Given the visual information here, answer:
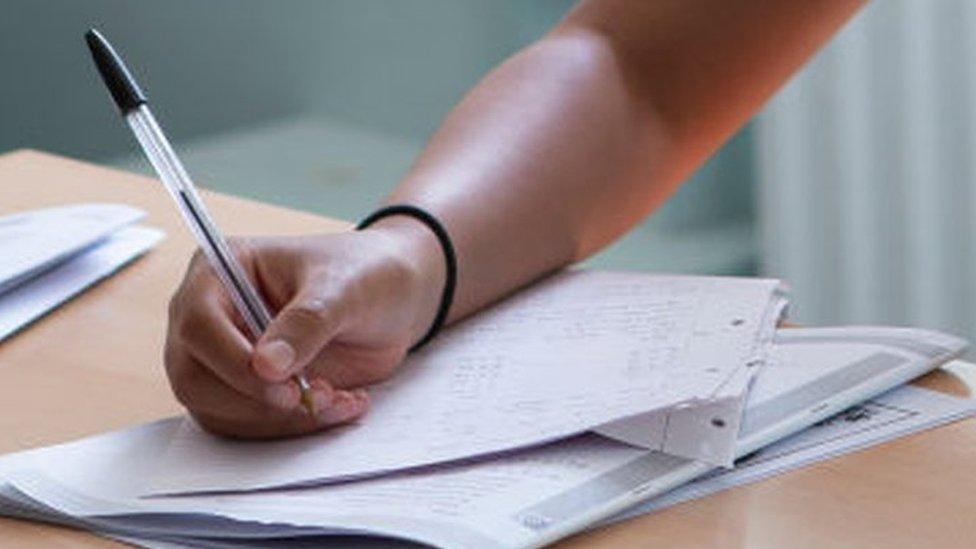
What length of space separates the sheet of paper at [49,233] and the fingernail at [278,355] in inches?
12.4

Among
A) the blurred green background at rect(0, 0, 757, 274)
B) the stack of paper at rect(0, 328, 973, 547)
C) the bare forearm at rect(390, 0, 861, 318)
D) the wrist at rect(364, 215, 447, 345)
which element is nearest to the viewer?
the stack of paper at rect(0, 328, 973, 547)

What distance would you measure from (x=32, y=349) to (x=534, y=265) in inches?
11.7

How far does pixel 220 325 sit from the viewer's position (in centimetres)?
104

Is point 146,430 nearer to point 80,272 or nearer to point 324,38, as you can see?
point 80,272

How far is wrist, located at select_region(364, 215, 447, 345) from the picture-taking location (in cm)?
112

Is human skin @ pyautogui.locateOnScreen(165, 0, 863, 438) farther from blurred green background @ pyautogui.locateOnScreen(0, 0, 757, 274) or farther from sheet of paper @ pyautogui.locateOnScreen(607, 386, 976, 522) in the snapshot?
blurred green background @ pyautogui.locateOnScreen(0, 0, 757, 274)

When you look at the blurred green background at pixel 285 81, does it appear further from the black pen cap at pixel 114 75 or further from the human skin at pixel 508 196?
the black pen cap at pixel 114 75

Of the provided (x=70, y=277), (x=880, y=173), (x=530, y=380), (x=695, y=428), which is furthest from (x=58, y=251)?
(x=880, y=173)

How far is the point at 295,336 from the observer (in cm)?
103

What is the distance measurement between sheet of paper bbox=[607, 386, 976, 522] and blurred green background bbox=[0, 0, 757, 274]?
1.75 meters

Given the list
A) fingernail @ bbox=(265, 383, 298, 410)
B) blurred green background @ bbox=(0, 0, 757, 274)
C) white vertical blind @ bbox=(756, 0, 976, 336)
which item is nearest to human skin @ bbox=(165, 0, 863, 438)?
fingernail @ bbox=(265, 383, 298, 410)

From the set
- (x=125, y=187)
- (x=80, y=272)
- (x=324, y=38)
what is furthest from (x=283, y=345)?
(x=324, y=38)

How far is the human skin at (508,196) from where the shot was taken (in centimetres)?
104

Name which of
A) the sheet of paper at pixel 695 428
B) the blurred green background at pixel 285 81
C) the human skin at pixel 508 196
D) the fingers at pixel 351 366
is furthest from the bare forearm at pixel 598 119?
the blurred green background at pixel 285 81
